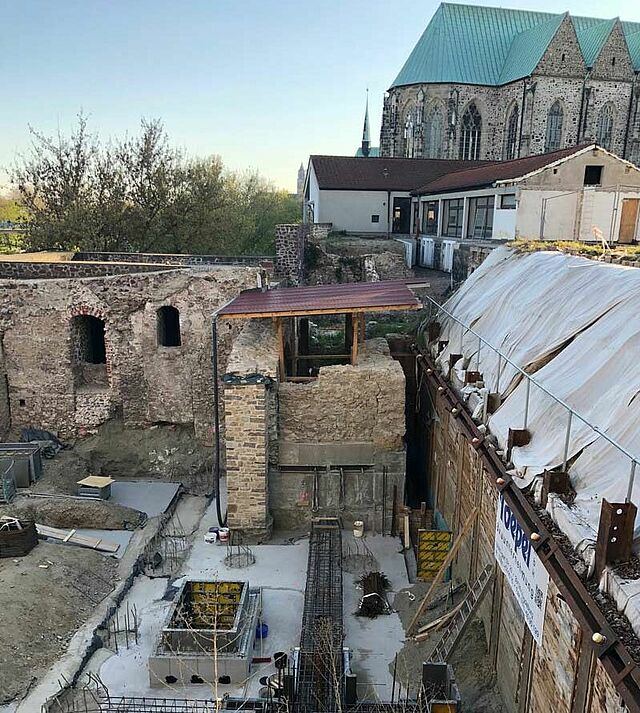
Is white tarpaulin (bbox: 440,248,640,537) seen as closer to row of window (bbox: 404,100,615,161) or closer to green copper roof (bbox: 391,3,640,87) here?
row of window (bbox: 404,100,615,161)

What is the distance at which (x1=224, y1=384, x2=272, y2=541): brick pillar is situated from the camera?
446 inches

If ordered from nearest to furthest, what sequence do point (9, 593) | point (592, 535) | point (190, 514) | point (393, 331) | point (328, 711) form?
point (592, 535) < point (328, 711) < point (9, 593) < point (190, 514) < point (393, 331)

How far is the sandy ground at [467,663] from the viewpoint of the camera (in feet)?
25.2

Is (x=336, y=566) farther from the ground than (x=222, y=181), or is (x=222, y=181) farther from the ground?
(x=222, y=181)

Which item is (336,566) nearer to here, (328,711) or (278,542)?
(278,542)

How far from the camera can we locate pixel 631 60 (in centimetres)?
3575

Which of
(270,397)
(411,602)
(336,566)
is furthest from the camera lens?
(270,397)

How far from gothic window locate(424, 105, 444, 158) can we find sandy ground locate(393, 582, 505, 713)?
3203 cm

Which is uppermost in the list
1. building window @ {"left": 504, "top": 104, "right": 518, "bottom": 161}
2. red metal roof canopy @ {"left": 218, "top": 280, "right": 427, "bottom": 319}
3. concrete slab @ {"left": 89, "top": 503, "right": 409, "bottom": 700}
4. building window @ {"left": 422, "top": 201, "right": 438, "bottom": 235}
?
building window @ {"left": 504, "top": 104, "right": 518, "bottom": 161}

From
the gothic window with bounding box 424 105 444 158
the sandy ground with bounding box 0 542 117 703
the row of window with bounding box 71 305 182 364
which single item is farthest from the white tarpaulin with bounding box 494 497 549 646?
the gothic window with bounding box 424 105 444 158

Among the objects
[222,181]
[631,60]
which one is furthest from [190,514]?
[631,60]

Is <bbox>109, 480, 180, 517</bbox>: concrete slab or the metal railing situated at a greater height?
the metal railing

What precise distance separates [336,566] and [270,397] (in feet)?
10.6

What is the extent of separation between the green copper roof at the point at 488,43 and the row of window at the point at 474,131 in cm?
191
